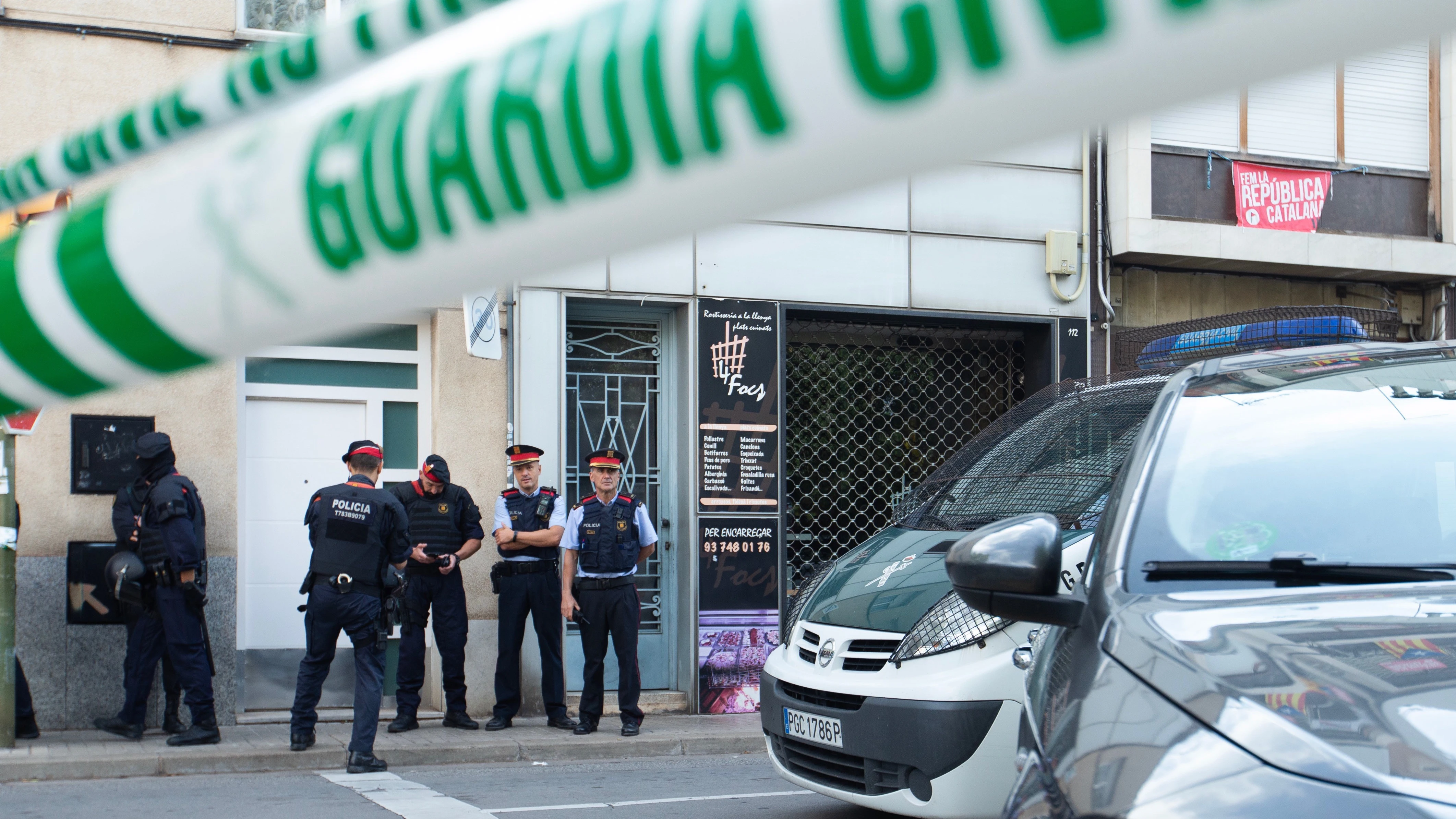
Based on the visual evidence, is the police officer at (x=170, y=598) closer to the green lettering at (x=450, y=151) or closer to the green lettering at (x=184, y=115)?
the green lettering at (x=184, y=115)

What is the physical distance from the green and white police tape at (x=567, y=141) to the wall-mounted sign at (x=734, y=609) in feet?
33.3

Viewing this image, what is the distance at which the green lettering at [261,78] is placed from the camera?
962 millimetres

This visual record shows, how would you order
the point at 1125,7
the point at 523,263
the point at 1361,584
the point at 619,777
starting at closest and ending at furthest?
1. the point at 1125,7
2. the point at 523,263
3. the point at 1361,584
4. the point at 619,777

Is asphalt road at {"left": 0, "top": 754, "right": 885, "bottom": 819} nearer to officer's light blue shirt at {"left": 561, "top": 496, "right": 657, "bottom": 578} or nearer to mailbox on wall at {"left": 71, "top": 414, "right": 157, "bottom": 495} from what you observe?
officer's light blue shirt at {"left": 561, "top": 496, "right": 657, "bottom": 578}

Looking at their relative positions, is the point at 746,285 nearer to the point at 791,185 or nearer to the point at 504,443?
the point at 504,443

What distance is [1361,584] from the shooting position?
2473mm

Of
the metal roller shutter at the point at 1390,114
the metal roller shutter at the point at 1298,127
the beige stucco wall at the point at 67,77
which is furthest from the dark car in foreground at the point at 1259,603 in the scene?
the metal roller shutter at the point at 1390,114

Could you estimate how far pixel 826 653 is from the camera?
526 cm

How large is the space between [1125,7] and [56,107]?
35.0ft

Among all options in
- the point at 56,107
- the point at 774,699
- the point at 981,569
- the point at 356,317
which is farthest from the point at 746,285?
the point at 356,317

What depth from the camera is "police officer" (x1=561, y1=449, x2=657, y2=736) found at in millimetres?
9422

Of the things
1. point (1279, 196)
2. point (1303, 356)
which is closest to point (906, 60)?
point (1303, 356)

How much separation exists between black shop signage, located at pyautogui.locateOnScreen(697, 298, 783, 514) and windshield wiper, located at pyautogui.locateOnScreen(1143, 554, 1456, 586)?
8.35m

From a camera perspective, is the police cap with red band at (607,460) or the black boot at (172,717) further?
the police cap with red band at (607,460)
